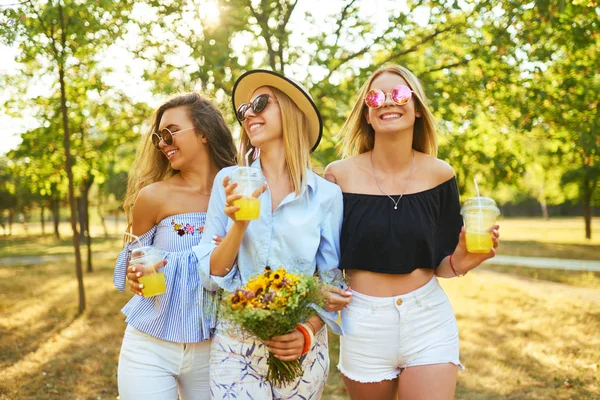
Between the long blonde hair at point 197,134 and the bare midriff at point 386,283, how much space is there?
1127mm

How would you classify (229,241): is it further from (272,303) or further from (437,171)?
(437,171)

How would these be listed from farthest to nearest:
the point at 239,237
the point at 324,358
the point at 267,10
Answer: the point at 267,10, the point at 324,358, the point at 239,237

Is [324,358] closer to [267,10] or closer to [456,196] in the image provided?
[456,196]

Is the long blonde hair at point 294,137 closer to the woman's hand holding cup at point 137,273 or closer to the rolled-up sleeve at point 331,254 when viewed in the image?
the rolled-up sleeve at point 331,254

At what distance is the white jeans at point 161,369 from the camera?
270 centimetres

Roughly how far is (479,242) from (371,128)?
3.09ft

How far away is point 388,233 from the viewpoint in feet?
9.18

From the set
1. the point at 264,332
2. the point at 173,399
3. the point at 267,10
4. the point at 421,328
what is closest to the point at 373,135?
the point at 421,328

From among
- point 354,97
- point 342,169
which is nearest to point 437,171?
point 342,169

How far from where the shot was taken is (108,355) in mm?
7188

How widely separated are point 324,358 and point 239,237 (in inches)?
29.8

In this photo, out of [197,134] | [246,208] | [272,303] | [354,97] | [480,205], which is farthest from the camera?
[354,97]

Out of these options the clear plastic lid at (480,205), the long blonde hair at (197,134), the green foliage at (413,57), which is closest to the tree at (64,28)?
the green foliage at (413,57)

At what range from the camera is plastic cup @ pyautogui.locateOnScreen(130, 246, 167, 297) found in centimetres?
270
